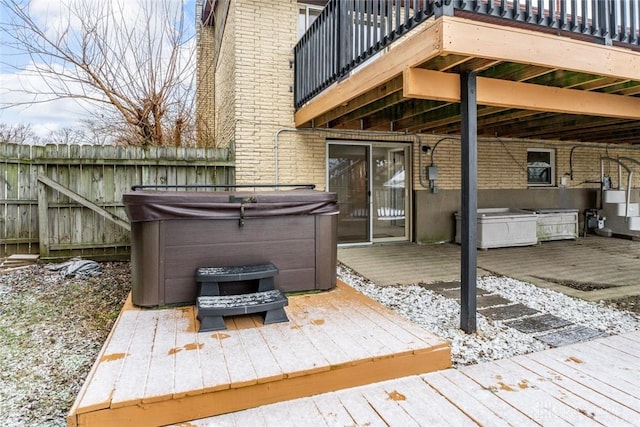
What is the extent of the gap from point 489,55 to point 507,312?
7.78 feet

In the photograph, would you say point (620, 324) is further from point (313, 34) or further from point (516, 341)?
point (313, 34)

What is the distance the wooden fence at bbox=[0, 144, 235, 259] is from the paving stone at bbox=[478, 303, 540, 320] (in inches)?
182

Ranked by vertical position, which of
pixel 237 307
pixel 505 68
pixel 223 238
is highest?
pixel 505 68

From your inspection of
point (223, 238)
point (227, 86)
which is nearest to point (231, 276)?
point (223, 238)

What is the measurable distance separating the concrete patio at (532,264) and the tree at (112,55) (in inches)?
183

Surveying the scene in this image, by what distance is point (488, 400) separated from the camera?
6.68 ft

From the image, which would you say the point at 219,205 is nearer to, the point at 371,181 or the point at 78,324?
the point at 78,324

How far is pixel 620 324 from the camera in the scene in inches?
133

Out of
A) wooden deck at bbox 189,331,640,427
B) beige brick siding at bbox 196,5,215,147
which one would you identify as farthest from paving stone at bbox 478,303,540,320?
beige brick siding at bbox 196,5,215,147

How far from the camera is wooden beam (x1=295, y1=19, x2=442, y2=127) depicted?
9.71 ft

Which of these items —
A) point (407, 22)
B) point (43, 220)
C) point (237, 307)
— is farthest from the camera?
point (43, 220)

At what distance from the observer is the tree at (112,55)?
6.66m

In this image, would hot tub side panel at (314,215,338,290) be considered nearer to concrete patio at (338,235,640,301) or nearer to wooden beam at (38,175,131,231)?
concrete patio at (338,235,640,301)

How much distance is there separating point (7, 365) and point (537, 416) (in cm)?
327
